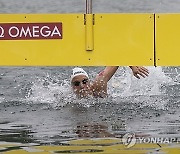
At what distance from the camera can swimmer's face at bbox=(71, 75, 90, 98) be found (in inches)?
Result: 453

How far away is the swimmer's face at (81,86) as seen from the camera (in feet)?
37.8

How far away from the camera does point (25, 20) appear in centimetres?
802

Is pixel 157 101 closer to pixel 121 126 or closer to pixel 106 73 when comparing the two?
pixel 106 73

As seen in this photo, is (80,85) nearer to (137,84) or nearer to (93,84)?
(93,84)

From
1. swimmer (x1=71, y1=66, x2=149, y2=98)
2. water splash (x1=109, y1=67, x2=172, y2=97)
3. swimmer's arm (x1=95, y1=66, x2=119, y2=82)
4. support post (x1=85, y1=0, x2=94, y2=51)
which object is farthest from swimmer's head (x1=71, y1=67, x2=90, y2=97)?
support post (x1=85, y1=0, x2=94, y2=51)

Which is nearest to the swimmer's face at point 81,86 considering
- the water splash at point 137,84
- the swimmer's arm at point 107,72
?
the swimmer's arm at point 107,72

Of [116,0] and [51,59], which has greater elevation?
[116,0]

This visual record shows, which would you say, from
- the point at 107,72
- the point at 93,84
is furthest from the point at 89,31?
the point at 93,84

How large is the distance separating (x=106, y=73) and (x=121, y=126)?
319 cm

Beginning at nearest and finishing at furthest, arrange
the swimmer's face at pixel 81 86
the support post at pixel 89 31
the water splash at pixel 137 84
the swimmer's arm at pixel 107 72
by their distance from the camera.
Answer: the support post at pixel 89 31
the swimmer's arm at pixel 107 72
the swimmer's face at pixel 81 86
the water splash at pixel 137 84

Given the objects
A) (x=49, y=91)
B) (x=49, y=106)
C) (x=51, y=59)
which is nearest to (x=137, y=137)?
(x=51, y=59)

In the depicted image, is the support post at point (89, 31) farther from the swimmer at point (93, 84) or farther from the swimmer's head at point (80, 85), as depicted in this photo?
the swimmer's head at point (80, 85)

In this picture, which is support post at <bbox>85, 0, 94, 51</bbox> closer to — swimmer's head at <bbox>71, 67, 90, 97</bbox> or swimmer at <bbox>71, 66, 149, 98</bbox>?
swimmer at <bbox>71, 66, 149, 98</bbox>

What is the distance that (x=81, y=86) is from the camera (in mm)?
11664
